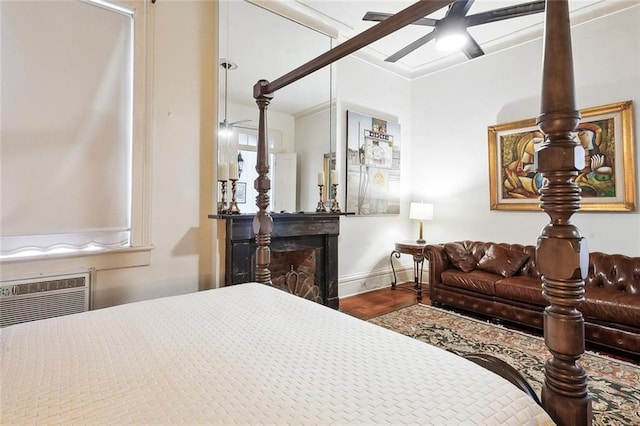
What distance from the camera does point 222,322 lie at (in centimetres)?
122

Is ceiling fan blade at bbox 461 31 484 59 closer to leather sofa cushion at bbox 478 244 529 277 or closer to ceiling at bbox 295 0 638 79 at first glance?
ceiling at bbox 295 0 638 79

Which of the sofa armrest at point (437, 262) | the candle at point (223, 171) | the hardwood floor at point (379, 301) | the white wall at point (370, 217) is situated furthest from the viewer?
the white wall at point (370, 217)

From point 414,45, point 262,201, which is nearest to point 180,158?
point 262,201

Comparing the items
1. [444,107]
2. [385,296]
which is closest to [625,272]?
[385,296]

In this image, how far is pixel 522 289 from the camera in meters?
2.92

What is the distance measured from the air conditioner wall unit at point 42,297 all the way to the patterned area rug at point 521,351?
8.05ft

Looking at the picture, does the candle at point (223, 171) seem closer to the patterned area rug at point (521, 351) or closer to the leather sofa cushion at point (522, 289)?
the patterned area rug at point (521, 351)

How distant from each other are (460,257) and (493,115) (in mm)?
1879

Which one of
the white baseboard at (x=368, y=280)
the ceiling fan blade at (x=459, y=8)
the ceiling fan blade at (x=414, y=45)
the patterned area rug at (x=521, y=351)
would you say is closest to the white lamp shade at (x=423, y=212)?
the white baseboard at (x=368, y=280)

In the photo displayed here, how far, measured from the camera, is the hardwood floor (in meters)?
3.45

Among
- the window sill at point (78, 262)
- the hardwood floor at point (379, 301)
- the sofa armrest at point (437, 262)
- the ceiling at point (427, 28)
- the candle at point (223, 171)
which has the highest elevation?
the ceiling at point (427, 28)

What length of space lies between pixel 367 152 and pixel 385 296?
74.3 inches

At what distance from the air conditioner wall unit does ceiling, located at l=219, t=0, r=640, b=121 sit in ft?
5.96

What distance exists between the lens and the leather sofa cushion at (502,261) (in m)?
3.30
